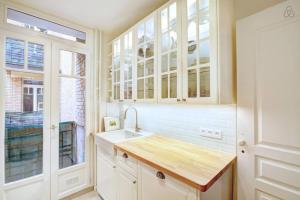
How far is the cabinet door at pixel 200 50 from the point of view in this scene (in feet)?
3.67

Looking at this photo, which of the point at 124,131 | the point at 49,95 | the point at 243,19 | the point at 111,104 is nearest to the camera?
the point at 243,19

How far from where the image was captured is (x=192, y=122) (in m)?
1.62

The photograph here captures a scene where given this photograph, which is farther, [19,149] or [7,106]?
[19,149]

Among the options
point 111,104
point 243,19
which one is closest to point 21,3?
point 111,104

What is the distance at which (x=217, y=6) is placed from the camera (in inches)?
43.3

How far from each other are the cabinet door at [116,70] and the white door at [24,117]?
0.87 meters

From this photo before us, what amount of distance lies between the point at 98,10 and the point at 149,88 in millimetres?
1200

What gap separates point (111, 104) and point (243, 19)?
2.14 m

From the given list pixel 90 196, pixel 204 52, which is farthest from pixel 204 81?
pixel 90 196

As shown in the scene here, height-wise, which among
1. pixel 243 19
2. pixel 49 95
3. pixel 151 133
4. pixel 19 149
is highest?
pixel 243 19

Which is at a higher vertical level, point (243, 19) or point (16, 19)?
point (16, 19)

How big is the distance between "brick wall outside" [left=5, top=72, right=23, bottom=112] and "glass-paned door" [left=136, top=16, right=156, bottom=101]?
142 centimetres

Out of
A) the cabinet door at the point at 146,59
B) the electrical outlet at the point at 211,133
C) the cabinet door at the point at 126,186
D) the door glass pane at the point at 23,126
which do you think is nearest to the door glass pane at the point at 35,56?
the door glass pane at the point at 23,126

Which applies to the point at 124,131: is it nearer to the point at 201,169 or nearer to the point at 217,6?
the point at 201,169
